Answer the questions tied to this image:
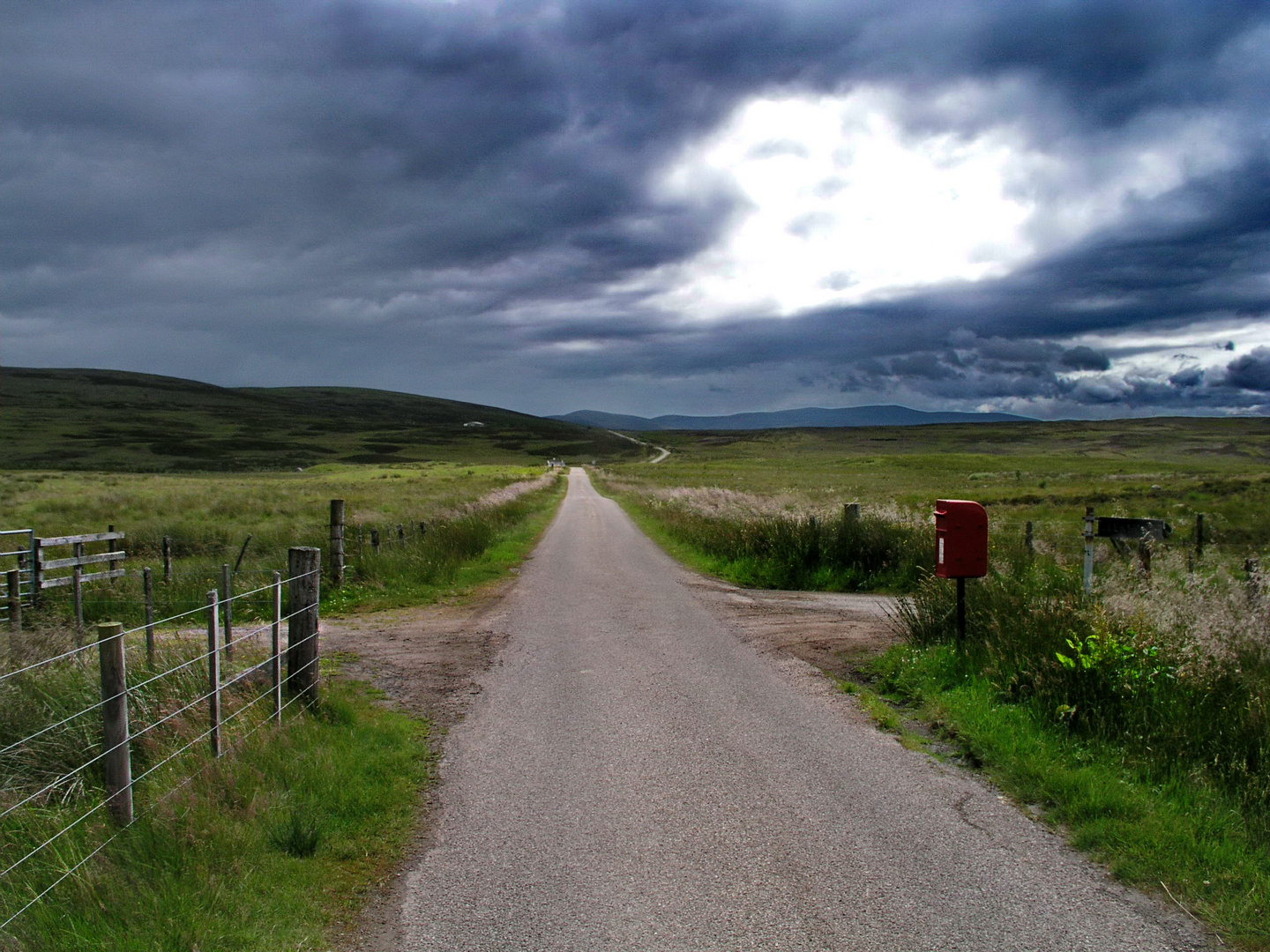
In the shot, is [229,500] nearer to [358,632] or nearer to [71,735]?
[358,632]

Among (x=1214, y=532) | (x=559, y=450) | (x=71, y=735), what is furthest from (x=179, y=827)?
(x=559, y=450)

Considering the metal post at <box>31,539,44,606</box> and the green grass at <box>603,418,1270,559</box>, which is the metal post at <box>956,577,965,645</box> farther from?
the metal post at <box>31,539,44,606</box>

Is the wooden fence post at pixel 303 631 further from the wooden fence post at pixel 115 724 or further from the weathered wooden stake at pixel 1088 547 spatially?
the weathered wooden stake at pixel 1088 547

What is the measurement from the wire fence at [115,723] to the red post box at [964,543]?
5.98m

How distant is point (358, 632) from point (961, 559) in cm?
801

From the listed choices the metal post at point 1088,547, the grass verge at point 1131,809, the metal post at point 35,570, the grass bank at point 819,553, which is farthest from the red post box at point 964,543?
the metal post at point 35,570

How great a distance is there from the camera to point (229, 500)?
38844mm

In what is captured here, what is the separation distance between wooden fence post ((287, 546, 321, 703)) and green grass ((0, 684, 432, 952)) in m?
0.77

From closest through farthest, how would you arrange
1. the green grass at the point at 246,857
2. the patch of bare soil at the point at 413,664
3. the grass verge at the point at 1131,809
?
the green grass at the point at 246,857, the patch of bare soil at the point at 413,664, the grass verge at the point at 1131,809

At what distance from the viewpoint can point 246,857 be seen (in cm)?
415

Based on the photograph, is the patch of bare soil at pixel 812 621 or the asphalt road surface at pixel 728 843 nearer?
the asphalt road surface at pixel 728 843

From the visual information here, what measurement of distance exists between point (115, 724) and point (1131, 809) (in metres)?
5.74

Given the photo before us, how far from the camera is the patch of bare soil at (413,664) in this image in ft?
12.6

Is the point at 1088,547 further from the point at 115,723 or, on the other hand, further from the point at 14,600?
the point at 14,600
